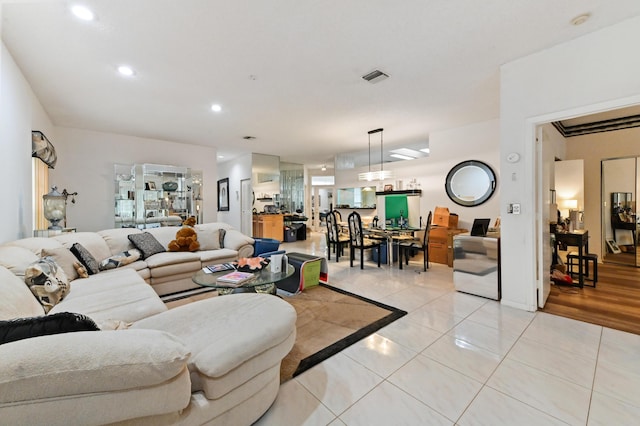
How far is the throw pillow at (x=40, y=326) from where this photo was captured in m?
0.98

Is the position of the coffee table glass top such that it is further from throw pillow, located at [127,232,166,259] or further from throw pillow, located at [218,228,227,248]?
throw pillow, located at [218,228,227,248]

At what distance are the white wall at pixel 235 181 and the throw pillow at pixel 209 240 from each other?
153 inches

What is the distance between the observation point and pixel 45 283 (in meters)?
2.04

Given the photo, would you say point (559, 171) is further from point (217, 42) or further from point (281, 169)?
point (281, 169)

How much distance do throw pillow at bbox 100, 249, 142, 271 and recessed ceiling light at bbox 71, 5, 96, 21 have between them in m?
2.52

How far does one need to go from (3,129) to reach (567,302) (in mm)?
6328

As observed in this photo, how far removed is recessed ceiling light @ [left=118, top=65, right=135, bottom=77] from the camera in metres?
3.01

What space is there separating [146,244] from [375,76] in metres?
3.92

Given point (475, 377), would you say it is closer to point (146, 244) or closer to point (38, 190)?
point (146, 244)

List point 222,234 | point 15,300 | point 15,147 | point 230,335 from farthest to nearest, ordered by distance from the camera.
→ point 222,234 → point 15,147 → point 15,300 → point 230,335

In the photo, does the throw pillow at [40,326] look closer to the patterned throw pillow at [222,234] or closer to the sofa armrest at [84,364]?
the sofa armrest at [84,364]

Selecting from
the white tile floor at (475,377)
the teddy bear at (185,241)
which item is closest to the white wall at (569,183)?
the white tile floor at (475,377)

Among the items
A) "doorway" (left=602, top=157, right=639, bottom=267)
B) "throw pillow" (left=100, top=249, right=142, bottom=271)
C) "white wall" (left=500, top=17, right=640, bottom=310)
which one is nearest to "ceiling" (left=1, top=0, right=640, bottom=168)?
"white wall" (left=500, top=17, right=640, bottom=310)

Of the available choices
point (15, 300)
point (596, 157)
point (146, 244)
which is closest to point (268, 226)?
point (146, 244)
